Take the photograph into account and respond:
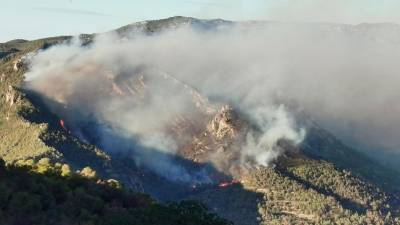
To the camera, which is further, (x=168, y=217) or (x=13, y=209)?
(x=168, y=217)

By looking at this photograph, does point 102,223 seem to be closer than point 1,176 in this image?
Yes

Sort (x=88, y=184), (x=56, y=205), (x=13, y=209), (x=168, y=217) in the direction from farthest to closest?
(x=88, y=184) → (x=168, y=217) → (x=56, y=205) → (x=13, y=209)

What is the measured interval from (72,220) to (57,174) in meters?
38.9

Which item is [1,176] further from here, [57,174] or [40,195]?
[57,174]

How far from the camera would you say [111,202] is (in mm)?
162750

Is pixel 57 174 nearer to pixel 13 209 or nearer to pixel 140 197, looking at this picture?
pixel 140 197

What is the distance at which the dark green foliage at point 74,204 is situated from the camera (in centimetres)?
13588

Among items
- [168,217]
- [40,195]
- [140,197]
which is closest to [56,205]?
[40,195]

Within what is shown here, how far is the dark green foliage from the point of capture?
5349 inches

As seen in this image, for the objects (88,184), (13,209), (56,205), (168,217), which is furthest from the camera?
(88,184)

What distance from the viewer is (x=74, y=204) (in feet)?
483

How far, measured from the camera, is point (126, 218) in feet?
476

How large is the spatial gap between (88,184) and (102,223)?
3303cm

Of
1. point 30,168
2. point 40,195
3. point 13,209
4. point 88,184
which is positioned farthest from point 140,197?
point 13,209
